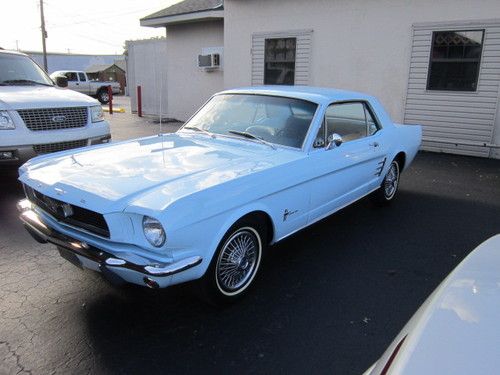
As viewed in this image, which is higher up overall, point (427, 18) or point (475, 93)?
point (427, 18)

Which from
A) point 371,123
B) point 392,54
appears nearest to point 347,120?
point 371,123

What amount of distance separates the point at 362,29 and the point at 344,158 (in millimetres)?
7017

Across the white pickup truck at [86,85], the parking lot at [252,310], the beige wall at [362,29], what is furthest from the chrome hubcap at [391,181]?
the white pickup truck at [86,85]

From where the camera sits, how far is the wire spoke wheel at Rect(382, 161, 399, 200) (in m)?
5.67

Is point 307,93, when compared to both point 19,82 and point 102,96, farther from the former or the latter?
point 102,96

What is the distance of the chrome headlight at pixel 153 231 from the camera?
2.68 metres

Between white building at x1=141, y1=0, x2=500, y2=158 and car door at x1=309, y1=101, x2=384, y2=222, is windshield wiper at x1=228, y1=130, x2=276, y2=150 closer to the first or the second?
car door at x1=309, y1=101, x2=384, y2=222

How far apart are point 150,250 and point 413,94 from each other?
8637mm

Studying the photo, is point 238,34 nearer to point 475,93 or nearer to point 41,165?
Answer: point 475,93

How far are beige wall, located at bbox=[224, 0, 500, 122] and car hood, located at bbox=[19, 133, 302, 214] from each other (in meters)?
7.09

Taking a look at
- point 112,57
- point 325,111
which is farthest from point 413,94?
point 112,57

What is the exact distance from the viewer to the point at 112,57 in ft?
189

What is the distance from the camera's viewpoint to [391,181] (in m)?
5.80

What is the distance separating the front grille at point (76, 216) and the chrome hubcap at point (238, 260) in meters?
0.82
